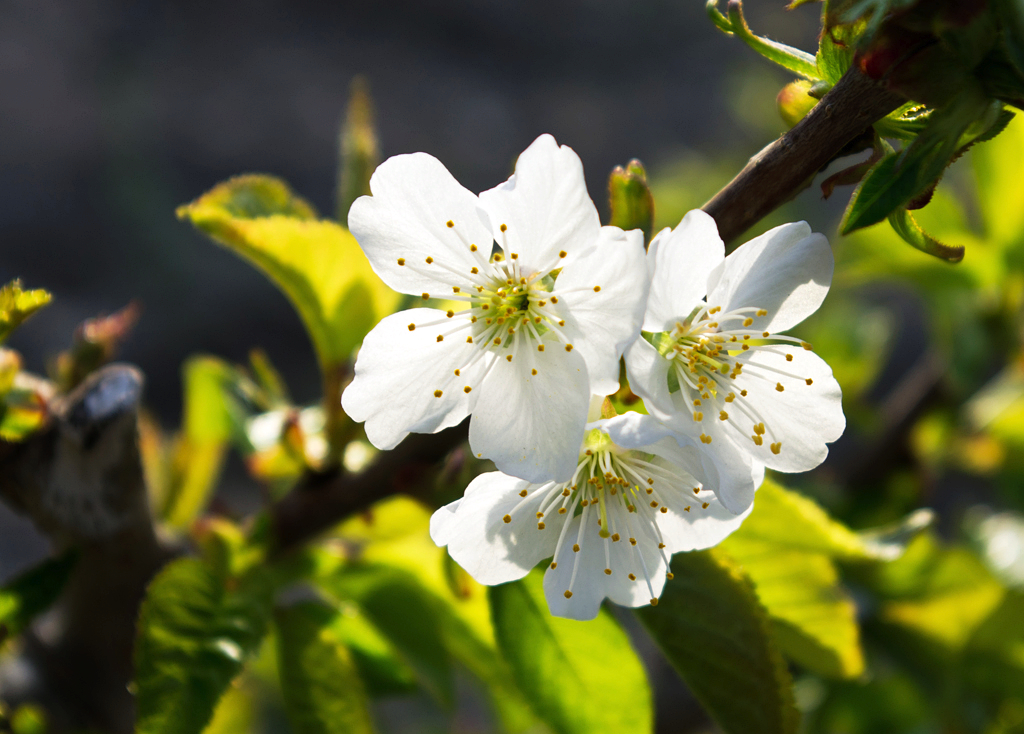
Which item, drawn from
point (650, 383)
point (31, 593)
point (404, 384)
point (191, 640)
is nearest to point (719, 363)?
point (650, 383)

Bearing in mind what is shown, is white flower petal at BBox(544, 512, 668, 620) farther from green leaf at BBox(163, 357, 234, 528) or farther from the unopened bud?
green leaf at BBox(163, 357, 234, 528)

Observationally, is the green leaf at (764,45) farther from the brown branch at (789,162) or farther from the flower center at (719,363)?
the flower center at (719,363)

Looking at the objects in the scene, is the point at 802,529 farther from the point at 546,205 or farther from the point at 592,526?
the point at 546,205

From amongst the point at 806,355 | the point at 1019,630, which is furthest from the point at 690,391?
the point at 1019,630

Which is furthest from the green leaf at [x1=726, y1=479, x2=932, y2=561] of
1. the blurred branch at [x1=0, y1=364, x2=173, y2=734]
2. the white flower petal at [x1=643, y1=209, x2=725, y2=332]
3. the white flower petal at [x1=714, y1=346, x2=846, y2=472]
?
the blurred branch at [x1=0, y1=364, x2=173, y2=734]

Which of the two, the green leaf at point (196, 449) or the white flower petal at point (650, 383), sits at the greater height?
the white flower petal at point (650, 383)

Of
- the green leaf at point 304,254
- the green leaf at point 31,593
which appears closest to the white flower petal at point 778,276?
the green leaf at point 304,254
